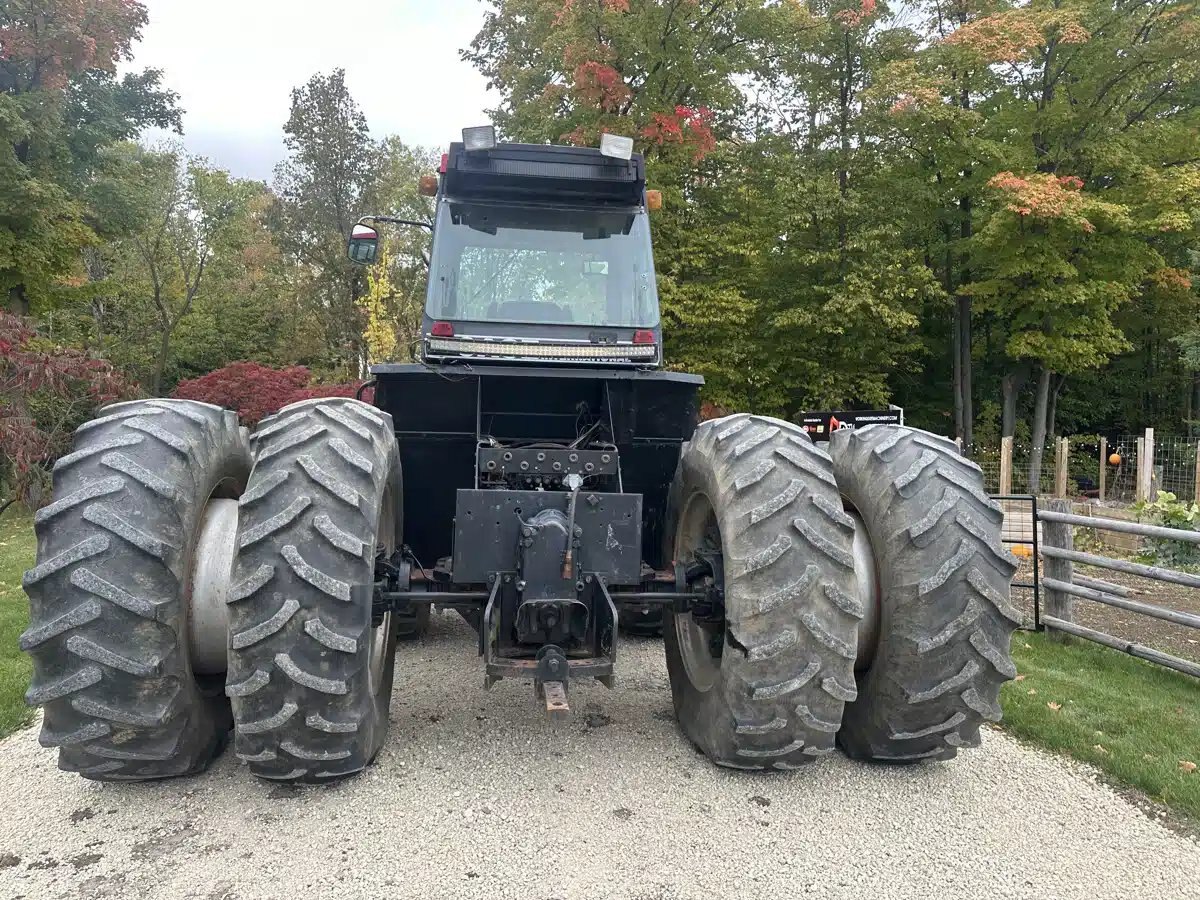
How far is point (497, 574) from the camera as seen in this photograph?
11.7ft

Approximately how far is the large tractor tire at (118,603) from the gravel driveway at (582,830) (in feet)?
1.09

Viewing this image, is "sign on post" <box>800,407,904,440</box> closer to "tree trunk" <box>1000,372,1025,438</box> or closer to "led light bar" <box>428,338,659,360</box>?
"led light bar" <box>428,338,659,360</box>

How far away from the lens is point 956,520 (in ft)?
11.4

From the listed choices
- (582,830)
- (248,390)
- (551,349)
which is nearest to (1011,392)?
(248,390)

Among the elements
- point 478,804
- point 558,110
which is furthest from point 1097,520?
point 558,110

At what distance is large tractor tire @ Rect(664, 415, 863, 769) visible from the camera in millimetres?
3248

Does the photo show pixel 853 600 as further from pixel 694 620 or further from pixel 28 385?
pixel 28 385

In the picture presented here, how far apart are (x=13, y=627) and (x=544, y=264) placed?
17.5ft

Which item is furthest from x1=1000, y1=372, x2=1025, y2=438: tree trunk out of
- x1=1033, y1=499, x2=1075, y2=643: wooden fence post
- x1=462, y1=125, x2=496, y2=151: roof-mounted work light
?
x1=462, y1=125, x2=496, y2=151: roof-mounted work light

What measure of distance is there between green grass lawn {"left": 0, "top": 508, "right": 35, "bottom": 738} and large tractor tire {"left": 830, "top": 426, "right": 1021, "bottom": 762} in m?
4.44

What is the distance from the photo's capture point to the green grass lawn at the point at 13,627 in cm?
450

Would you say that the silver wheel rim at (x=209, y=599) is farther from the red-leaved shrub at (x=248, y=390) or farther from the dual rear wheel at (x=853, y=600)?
the red-leaved shrub at (x=248, y=390)

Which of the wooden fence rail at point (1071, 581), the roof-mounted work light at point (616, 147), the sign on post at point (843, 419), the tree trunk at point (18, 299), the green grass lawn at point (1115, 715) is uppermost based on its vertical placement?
the tree trunk at point (18, 299)

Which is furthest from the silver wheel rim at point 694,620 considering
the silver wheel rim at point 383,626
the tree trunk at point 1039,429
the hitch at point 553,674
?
the tree trunk at point 1039,429
